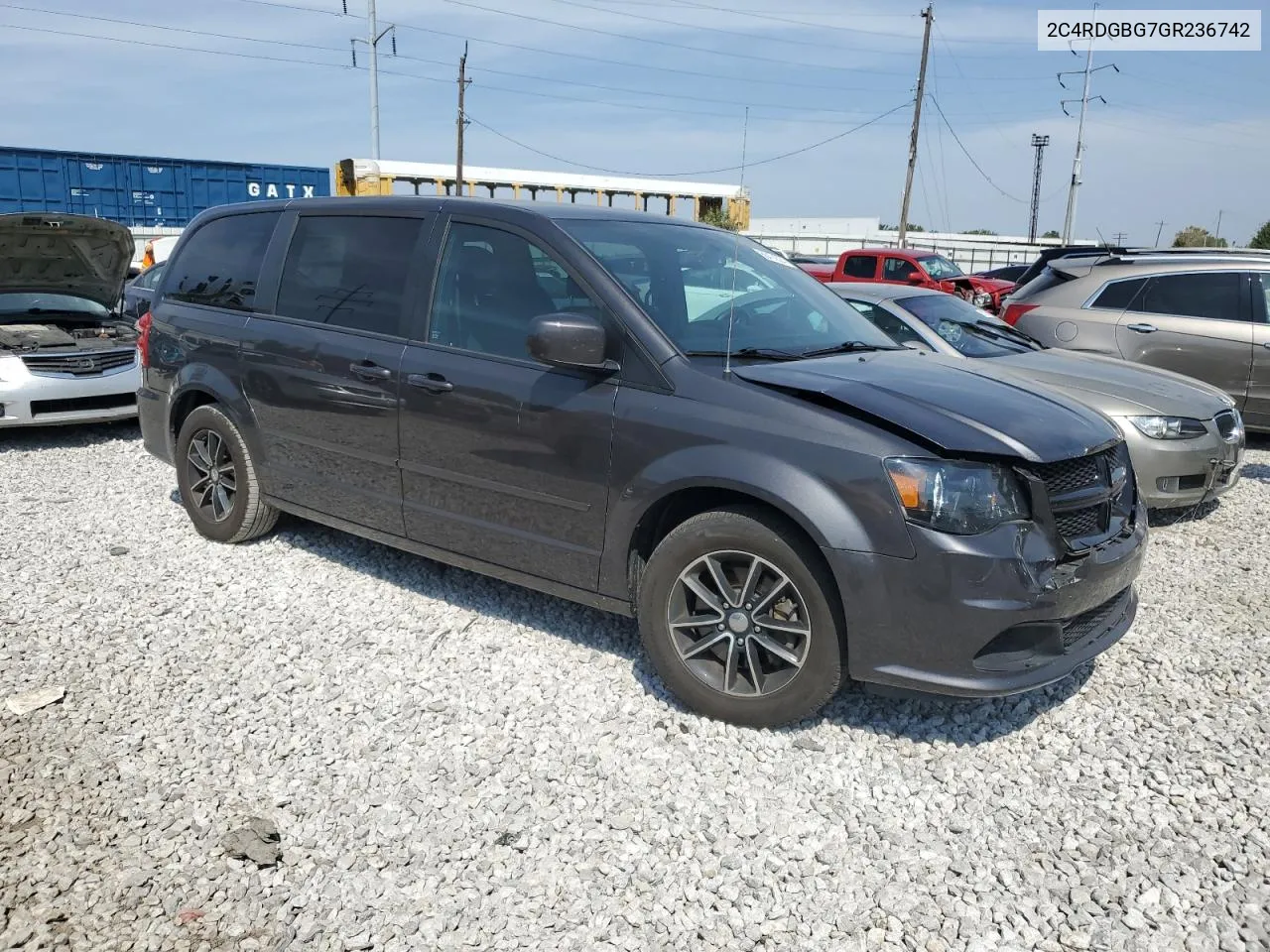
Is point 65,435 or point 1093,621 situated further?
point 65,435

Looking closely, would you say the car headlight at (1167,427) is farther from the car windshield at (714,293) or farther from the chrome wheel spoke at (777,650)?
the chrome wheel spoke at (777,650)

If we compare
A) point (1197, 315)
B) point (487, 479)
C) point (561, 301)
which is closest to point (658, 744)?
point (487, 479)

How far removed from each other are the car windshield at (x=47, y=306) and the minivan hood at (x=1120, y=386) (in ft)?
25.8

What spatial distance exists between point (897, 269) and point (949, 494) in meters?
15.4

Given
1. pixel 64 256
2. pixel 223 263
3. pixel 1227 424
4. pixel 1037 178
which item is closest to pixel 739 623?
pixel 223 263

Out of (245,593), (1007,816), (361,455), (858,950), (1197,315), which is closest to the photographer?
(858,950)

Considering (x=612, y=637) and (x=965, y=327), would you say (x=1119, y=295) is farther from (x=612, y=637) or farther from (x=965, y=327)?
(x=612, y=637)

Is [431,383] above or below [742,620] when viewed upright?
above

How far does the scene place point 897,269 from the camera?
57.7 ft

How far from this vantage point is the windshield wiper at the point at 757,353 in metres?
3.71

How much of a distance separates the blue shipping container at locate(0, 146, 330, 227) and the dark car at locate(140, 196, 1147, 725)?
21462mm

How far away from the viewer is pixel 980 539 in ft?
10.1

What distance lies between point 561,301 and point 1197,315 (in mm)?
6798

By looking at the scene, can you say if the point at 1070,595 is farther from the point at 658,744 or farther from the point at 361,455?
the point at 361,455
